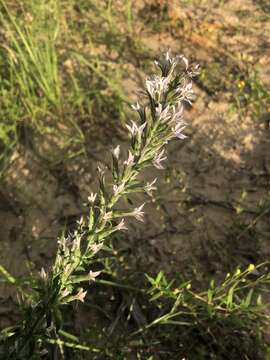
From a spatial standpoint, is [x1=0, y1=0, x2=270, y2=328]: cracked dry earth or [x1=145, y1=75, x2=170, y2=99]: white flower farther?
[x1=0, y1=0, x2=270, y2=328]: cracked dry earth

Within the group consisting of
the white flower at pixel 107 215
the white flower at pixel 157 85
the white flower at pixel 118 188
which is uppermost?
the white flower at pixel 157 85

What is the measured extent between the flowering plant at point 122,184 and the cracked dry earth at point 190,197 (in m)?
1.20

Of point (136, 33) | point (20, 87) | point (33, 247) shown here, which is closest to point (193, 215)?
point (33, 247)

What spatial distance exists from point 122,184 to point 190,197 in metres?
1.69

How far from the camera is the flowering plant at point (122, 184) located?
1.12 metres

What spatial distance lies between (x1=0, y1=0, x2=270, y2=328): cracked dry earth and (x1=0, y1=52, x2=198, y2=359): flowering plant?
120cm

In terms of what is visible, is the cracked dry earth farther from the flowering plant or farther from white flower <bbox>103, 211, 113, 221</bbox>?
white flower <bbox>103, 211, 113, 221</bbox>

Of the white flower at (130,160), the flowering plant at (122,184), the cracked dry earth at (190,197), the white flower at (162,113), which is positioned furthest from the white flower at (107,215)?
the cracked dry earth at (190,197)

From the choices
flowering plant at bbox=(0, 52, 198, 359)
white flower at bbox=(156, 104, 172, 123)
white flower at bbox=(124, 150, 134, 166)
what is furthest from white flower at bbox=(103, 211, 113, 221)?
white flower at bbox=(156, 104, 172, 123)

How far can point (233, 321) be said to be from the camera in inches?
81.9

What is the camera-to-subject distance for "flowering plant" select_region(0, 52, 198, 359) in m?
1.12

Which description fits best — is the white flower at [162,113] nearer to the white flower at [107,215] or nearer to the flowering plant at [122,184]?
the flowering plant at [122,184]

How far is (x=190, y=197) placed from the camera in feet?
9.20

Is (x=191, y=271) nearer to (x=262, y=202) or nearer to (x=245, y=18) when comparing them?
(x=262, y=202)
